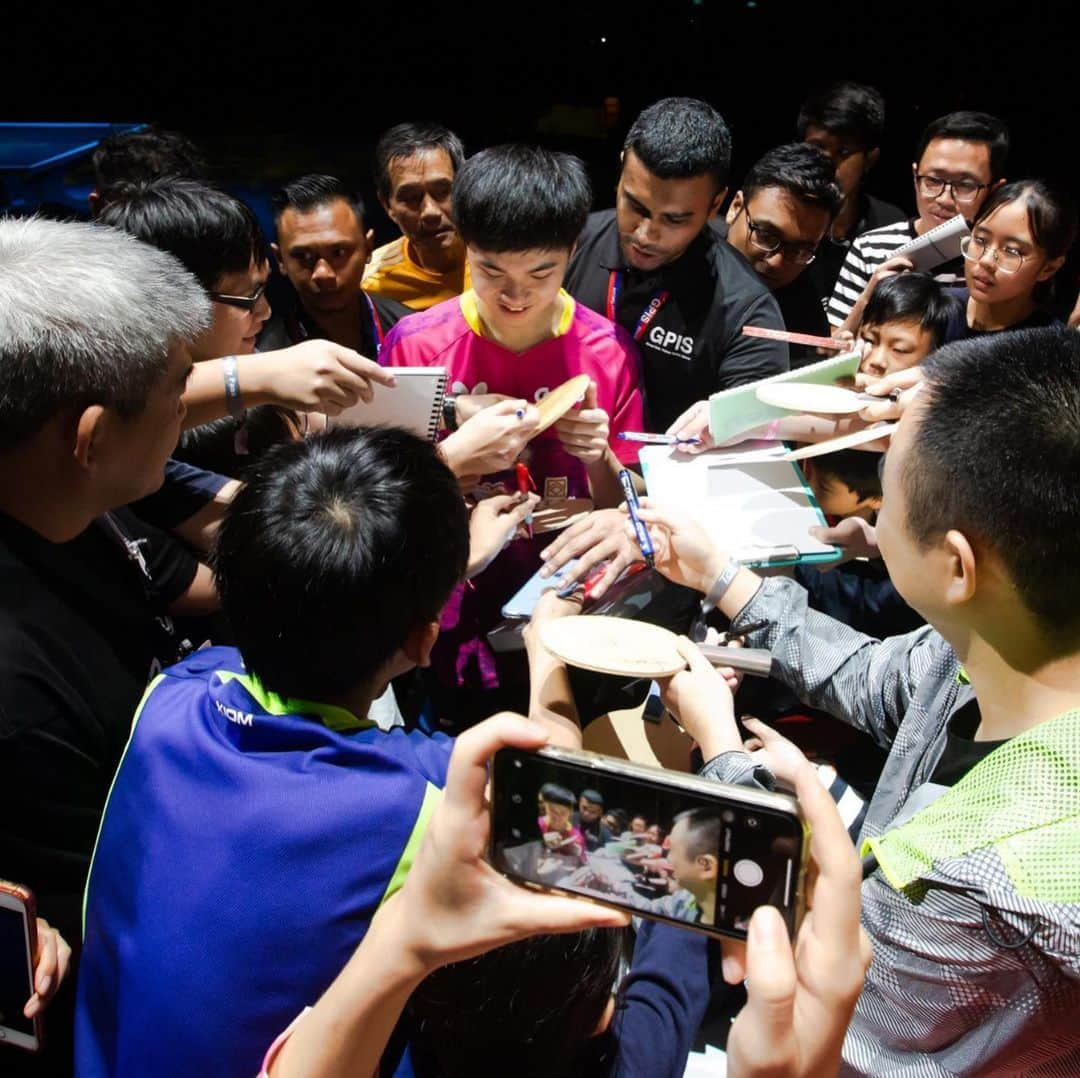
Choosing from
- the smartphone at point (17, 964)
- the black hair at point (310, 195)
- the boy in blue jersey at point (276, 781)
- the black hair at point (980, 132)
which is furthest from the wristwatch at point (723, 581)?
the black hair at point (980, 132)

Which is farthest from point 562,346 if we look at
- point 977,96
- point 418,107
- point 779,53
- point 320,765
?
point 418,107

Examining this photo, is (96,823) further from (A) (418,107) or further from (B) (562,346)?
(A) (418,107)

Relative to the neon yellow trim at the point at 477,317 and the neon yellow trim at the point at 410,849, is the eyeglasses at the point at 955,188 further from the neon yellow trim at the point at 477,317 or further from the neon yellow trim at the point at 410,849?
the neon yellow trim at the point at 410,849

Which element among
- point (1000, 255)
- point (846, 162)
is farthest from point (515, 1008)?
point (846, 162)

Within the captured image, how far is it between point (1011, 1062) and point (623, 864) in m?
0.47

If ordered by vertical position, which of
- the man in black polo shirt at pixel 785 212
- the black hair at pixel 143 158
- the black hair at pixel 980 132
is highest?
the black hair at pixel 980 132

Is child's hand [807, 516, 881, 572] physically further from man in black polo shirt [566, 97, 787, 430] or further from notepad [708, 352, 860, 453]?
man in black polo shirt [566, 97, 787, 430]

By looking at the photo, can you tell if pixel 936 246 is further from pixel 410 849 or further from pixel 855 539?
pixel 410 849

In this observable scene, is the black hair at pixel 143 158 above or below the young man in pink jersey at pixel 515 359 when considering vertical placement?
above

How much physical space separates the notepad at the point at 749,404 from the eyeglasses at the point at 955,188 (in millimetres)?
1735

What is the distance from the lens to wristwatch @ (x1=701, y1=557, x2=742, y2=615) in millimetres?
1607

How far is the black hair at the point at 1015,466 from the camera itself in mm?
970

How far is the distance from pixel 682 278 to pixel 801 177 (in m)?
0.65

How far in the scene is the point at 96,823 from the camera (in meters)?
1.29
